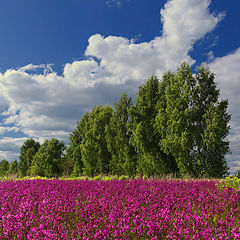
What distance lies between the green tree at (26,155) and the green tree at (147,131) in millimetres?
39276

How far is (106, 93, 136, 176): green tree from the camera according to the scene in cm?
2645

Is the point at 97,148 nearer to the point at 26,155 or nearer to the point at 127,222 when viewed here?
the point at 127,222

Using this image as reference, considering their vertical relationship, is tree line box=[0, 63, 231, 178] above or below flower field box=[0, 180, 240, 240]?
above

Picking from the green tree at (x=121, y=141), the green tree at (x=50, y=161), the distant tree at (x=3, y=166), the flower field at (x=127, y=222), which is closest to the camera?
the flower field at (x=127, y=222)

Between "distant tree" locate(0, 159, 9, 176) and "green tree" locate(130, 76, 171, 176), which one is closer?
"green tree" locate(130, 76, 171, 176)

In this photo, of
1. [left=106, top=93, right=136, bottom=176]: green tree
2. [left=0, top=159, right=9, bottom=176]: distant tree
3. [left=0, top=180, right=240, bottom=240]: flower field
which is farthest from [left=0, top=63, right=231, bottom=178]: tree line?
[left=0, top=159, right=9, bottom=176]: distant tree

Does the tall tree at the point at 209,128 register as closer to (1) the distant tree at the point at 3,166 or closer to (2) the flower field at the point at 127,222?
(2) the flower field at the point at 127,222

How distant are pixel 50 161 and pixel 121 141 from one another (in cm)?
2391

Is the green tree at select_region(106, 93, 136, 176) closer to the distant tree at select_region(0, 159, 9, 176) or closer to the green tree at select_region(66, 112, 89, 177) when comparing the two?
the green tree at select_region(66, 112, 89, 177)

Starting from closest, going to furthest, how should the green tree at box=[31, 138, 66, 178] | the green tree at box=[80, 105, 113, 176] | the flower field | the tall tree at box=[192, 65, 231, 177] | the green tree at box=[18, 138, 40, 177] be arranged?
the flower field < the tall tree at box=[192, 65, 231, 177] < the green tree at box=[80, 105, 113, 176] < the green tree at box=[31, 138, 66, 178] < the green tree at box=[18, 138, 40, 177]

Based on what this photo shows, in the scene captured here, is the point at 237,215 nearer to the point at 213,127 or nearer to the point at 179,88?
the point at 213,127

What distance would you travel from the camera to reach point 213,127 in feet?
65.8

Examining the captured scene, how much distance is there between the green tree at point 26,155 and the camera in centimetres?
5722

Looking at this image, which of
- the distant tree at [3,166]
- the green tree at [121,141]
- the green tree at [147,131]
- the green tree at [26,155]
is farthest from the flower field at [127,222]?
the distant tree at [3,166]
